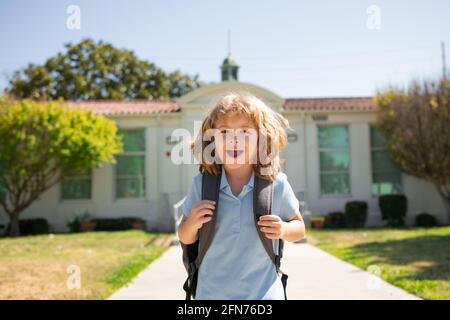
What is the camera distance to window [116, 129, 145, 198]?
612 inches

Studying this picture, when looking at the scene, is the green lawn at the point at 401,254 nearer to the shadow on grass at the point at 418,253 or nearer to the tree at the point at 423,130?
the shadow on grass at the point at 418,253

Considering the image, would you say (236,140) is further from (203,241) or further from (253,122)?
(203,241)

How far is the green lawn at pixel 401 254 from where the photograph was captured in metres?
5.73

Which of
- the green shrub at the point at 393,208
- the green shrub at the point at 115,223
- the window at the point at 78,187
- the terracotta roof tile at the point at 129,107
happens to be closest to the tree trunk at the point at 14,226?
the window at the point at 78,187

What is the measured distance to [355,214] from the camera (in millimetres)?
14625

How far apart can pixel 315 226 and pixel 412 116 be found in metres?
4.24

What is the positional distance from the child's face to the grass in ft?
13.0

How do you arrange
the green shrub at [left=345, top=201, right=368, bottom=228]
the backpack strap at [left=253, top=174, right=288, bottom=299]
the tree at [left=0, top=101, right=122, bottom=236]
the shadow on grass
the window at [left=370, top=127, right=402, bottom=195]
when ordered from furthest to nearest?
the window at [left=370, top=127, right=402, bottom=195] < the green shrub at [left=345, top=201, right=368, bottom=228] < the tree at [left=0, top=101, right=122, bottom=236] < the shadow on grass < the backpack strap at [left=253, top=174, right=288, bottom=299]

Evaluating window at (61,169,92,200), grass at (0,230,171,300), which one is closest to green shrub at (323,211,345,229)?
grass at (0,230,171,300)

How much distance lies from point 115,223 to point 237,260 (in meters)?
13.2

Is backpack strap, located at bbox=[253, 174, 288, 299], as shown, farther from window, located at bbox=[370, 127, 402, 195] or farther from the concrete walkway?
window, located at bbox=[370, 127, 402, 195]

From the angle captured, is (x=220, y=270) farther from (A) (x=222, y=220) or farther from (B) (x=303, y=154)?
(B) (x=303, y=154)

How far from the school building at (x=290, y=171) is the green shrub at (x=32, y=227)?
23.3 inches
